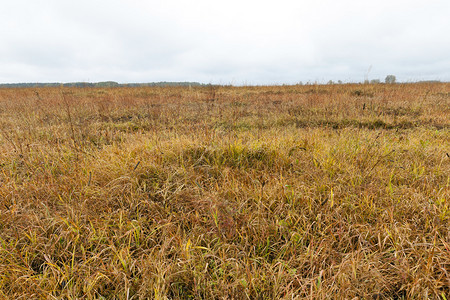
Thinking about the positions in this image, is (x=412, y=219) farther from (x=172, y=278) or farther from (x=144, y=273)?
(x=144, y=273)

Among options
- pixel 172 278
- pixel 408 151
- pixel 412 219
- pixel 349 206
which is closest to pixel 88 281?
pixel 172 278

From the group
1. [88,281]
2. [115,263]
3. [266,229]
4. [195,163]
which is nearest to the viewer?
[88,281]

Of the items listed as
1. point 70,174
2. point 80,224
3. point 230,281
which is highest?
point 70,174

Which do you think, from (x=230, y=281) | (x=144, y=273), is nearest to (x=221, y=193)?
(x=230, y=281)

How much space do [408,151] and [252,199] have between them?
290 cm

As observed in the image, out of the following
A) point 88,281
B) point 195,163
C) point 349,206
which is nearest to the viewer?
point 88,281

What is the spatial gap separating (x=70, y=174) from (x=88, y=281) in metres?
1.78

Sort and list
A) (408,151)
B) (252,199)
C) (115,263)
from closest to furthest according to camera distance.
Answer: (115,263), (252,199), (408,151)

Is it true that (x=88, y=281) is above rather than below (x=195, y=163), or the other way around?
below

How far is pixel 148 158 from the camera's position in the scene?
2.80m

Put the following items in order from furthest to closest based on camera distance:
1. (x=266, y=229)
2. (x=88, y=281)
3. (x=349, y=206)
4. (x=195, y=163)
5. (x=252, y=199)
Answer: (x=195, y=163) < (x=252, y=199) < (x=349, y=206) < (x=266, y=229) < (x=88, y=281)

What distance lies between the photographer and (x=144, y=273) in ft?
4.44

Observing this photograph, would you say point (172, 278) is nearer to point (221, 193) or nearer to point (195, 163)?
point (221, 193)

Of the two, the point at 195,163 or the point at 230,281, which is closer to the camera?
the point at 230,281
